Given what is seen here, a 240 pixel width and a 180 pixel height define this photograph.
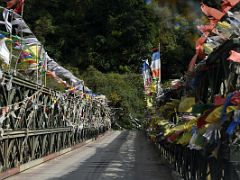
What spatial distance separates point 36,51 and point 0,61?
3.57 m

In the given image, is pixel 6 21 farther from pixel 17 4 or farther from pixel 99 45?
pixel 99 45

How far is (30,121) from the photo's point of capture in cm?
1391

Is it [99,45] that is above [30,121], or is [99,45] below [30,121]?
above

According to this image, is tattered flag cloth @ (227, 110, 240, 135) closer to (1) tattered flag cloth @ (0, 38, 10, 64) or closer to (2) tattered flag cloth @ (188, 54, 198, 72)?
(2) tattered flag cloth @ (188, 54, 198, 72)

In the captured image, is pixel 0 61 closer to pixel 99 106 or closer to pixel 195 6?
pixel 195 6

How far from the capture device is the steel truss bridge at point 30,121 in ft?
37.5

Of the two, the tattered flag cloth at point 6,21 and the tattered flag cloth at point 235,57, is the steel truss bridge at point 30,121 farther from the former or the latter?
the tattered flag cloth at point 235,57

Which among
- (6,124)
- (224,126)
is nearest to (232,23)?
(224,126)

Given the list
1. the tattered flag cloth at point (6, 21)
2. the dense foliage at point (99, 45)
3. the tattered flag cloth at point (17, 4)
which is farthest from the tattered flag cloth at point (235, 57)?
the dense foliage at point (99, 45)

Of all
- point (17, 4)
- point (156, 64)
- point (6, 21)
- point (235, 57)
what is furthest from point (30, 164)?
point (235, 57)

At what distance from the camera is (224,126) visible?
5.18 m

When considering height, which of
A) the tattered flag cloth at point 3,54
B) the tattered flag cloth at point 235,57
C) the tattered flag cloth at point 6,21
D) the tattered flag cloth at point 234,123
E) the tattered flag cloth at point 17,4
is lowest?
the tattered flag cloth at point 234,123

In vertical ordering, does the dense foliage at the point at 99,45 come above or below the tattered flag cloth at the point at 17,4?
above

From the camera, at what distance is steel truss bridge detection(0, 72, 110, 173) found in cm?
1144
